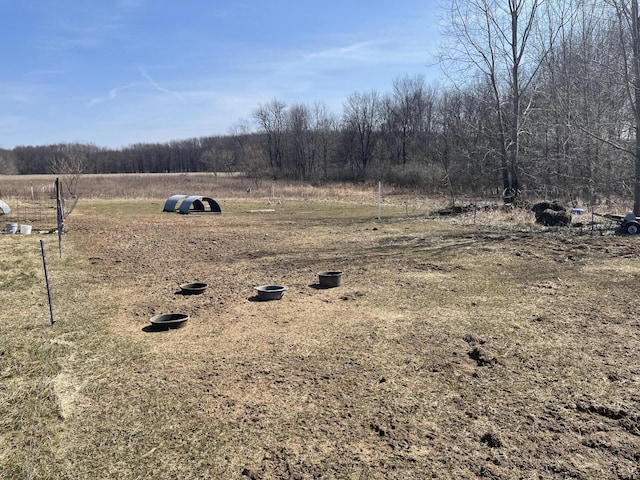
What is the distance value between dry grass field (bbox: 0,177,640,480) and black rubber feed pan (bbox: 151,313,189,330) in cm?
9

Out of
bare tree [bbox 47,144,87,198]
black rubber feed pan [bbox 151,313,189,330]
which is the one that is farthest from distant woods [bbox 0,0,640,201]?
black rubber feed pan [bbox 151,313,189,330]

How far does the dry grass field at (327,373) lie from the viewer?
8.78 feet

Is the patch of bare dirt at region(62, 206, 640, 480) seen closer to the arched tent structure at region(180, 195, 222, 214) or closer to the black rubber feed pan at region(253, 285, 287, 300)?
the black rubber feed pan at region(253, 285, 287, 300)

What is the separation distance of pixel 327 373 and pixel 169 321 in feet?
7.02

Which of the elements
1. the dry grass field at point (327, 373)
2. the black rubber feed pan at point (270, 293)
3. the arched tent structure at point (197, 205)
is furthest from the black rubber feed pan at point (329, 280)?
the arched tent structure at point (197, 205)

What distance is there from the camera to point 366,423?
3.04m

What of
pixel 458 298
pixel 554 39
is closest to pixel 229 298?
pixel 458 298

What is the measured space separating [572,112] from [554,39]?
20.8ft

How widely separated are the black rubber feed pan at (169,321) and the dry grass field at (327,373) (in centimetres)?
9

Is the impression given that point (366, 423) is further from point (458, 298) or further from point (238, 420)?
point (458, 298)

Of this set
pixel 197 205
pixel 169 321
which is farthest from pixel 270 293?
pixel 197 205

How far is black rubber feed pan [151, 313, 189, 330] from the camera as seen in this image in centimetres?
496

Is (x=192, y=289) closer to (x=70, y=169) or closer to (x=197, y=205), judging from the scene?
(x=197, y=205)

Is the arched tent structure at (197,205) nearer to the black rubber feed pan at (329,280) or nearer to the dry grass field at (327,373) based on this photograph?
the dry grass field at (327,373)
